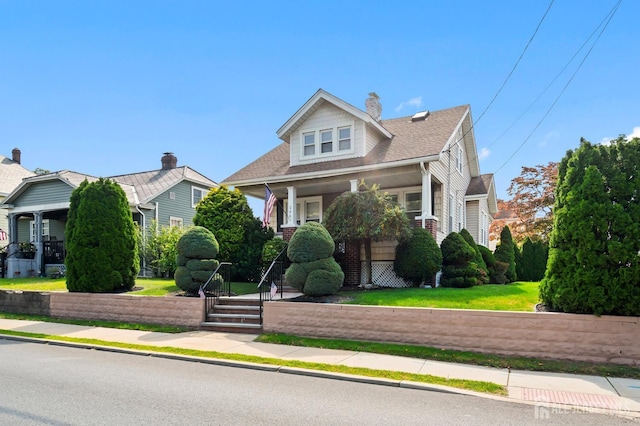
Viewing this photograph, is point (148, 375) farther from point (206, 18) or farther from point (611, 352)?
point (206, 18)

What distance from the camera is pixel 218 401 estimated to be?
5.49 meters

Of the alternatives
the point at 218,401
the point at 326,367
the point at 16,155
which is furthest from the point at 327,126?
the point at 16,155

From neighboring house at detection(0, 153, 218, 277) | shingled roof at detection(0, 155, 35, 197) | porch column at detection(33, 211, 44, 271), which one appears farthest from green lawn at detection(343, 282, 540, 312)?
shingled roof at detection(0, 155, 35, 197)

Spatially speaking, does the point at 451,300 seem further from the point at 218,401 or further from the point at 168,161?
the point at 168,161

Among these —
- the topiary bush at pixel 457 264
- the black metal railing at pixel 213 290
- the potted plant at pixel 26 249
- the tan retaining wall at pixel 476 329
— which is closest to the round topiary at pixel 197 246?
the black metal railing at pixel 213 290

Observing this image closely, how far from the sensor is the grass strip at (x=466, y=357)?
6973 mm

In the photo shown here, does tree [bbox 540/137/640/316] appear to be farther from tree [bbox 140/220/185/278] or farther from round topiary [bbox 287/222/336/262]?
tree [bbox 140/220/185/278]

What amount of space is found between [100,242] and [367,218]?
8.36 meters

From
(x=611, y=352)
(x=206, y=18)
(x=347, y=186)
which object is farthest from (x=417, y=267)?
(x=206, y=18)

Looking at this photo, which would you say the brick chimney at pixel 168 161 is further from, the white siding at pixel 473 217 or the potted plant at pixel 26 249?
the white siding at pixel 473 217

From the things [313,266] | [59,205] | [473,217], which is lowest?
[313,266]

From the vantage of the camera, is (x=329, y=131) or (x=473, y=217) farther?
(x=473, y=217)

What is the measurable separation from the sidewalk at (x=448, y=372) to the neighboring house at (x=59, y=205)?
41.2 ft

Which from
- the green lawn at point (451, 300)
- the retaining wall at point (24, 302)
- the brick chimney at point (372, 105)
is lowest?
the retaining wall at point (24, 302)
